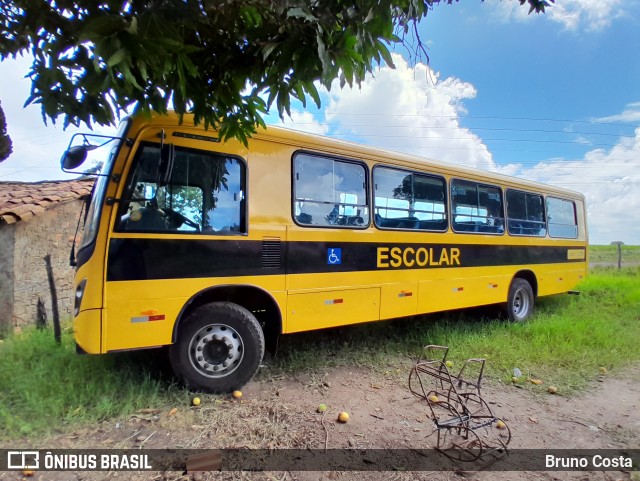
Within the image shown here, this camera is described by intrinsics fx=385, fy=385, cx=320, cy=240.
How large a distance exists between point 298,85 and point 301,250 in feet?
7.90

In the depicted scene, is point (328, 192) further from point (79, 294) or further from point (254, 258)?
Result: point (79, 294)

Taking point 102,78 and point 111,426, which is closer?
point 102,78

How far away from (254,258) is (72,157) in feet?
6.08

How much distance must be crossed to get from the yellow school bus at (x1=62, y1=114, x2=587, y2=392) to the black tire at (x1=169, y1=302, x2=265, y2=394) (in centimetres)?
1

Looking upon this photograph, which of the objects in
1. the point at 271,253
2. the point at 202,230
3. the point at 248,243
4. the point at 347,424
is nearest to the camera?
the point at 347,424

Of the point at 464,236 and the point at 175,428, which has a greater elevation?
the point at 464,236

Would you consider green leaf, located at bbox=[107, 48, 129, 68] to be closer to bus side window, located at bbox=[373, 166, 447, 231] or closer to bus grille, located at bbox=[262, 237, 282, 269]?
bus grille, located at bbox=[262, 237, 282, 269]

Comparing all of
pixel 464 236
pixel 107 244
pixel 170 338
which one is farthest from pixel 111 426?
pixel 464 236

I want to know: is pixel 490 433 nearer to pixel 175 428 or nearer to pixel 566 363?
pixel 566 363

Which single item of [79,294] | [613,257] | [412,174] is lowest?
[79,294]

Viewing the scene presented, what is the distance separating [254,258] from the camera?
13.4 ft

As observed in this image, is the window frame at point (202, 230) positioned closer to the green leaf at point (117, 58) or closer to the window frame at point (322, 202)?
the window frame at point (322, 202)

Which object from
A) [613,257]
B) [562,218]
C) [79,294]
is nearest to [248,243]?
[79,294]

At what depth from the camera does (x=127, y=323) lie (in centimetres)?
345
